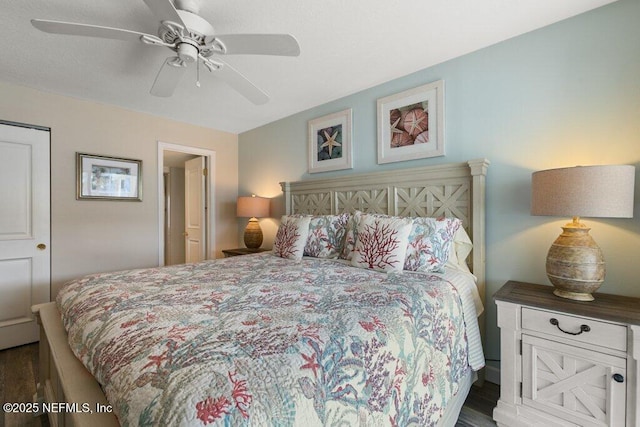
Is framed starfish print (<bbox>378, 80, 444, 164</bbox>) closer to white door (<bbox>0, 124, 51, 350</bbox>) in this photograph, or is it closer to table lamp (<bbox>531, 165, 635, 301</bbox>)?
table lamp (<bbox>531, 165, 635, 301</bbox>)

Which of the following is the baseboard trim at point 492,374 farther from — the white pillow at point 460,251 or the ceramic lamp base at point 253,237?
the ceramic lamp base at point 253,237

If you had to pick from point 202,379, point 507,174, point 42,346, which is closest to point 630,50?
point 507,174

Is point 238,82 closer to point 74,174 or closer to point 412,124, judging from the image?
point 412,124

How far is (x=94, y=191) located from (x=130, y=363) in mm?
2940

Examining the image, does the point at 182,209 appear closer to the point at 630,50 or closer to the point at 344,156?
the point at 344,156

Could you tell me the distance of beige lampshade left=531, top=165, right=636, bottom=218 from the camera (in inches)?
52.3

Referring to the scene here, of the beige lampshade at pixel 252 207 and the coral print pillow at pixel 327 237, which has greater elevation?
the beige lampshade at pixel 252 207

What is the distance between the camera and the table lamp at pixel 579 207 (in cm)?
133

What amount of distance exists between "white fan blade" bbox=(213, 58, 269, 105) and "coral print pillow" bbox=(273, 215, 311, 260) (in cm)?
105

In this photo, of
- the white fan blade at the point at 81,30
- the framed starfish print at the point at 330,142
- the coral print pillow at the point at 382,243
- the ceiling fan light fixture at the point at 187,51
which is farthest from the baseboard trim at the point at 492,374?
the white fan blade at the point at 81,30

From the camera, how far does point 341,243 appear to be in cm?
236

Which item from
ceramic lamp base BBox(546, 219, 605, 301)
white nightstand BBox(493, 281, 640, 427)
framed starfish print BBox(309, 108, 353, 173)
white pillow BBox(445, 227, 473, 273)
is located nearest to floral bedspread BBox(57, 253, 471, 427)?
white nightstand BBox(493, 281, 640, 427)

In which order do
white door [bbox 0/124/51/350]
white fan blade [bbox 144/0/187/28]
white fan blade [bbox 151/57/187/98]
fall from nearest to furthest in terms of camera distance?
white fan blade [bbox 144/0/187/28], white fan blade [bbox 151/57/187/98], white door [bbox 0/124/51/350]

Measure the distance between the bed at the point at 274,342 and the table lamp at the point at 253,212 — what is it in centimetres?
139
